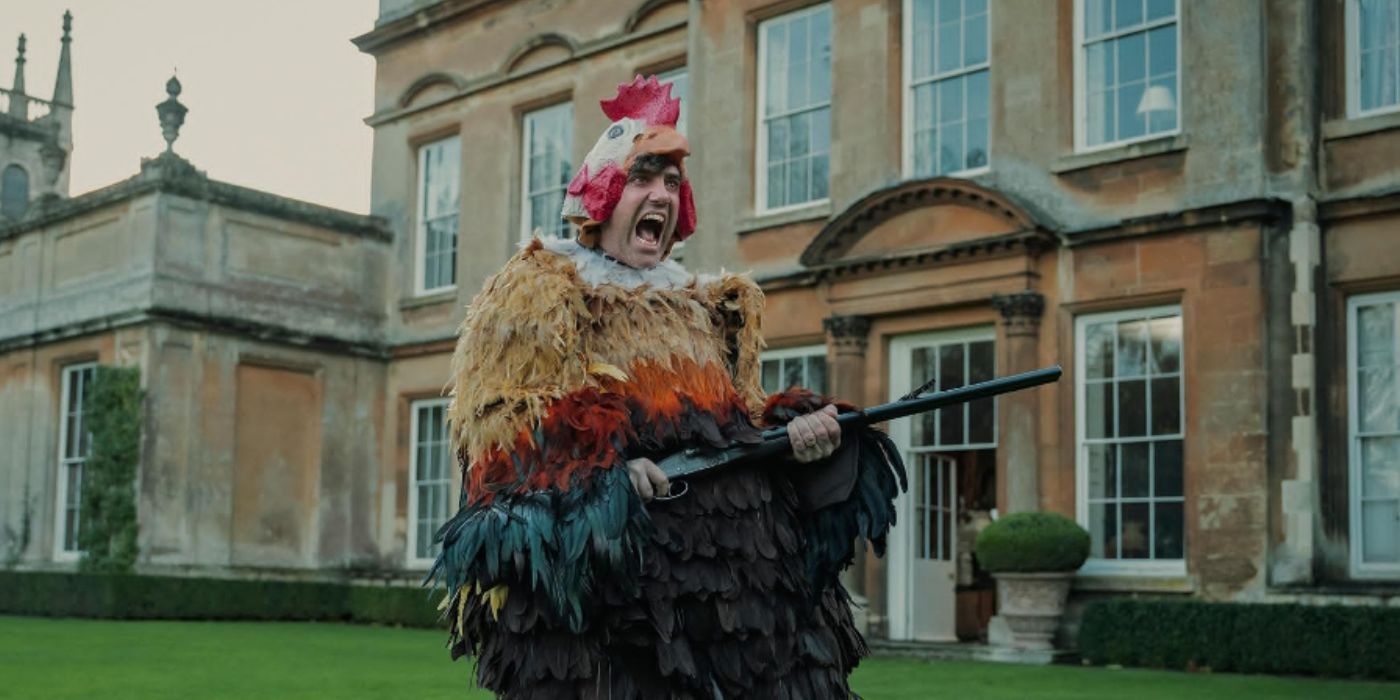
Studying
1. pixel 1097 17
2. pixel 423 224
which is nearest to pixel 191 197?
pixel 423 224

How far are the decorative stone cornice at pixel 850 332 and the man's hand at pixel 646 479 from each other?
10805 mm

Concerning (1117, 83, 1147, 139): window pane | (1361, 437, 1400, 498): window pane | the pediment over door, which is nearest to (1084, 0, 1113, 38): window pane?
(1117, 83, 1147, 139): window pane

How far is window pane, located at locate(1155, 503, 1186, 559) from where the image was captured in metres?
12.0

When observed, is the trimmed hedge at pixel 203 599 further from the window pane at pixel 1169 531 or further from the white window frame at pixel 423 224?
the window pane at pixel 1169 531

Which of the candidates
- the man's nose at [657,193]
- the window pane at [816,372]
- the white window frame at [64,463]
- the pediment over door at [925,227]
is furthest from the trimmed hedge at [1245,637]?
the white window frame at [64,463]

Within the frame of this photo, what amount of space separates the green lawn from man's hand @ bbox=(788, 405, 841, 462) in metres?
5.59

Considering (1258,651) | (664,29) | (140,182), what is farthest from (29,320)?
(1258,651)

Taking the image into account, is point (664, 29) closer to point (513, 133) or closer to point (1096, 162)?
point (513, 133)

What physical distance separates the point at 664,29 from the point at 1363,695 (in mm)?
10307

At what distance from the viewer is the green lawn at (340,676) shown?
9.13 meters

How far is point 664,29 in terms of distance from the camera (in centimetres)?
1692

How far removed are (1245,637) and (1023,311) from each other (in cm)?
313

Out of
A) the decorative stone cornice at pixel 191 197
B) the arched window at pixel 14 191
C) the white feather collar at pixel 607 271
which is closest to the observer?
the white feather collar at pixel 607 271

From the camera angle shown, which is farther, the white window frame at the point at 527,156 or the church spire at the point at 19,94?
the church spire at the point at 19,94
